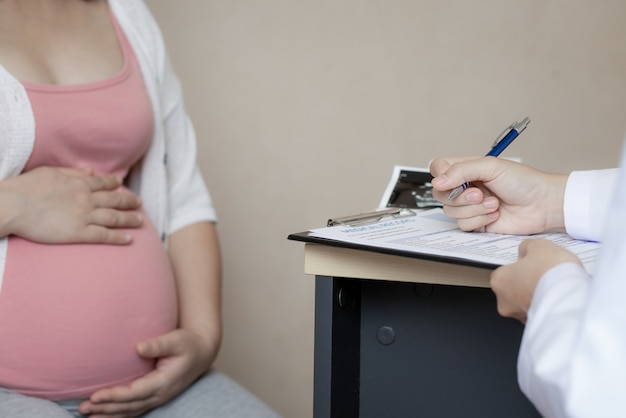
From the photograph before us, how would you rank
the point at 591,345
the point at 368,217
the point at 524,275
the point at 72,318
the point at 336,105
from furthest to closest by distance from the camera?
the point at 336,105 < the point at 72,318 < the point at 368,217 < the point at 524,275 < the point at 591,345

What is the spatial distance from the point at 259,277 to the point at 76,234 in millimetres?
967

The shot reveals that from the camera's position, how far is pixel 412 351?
83cm

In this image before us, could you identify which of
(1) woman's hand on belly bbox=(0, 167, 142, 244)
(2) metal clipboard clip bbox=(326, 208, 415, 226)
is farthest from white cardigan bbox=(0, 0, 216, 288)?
Answer: (2) metal clipboard clip bbox=(326, 208, 415, 226)

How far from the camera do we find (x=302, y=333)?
6.27 feet

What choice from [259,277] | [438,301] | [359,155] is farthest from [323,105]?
[438,301]

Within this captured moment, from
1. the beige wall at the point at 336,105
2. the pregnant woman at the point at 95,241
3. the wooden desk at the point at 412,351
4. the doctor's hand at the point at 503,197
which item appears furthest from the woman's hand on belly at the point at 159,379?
the beige wall at the point at 336,105

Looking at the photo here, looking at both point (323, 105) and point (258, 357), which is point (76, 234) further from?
point (258, 357)

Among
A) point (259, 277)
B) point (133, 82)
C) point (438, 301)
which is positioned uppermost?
point (133, 82)

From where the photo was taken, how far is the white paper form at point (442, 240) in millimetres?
621

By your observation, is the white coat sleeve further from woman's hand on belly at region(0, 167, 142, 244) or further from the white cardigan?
the white cardigan

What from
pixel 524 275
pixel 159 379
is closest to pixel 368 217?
pixel 524 275

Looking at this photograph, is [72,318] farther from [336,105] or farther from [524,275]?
[336,105]

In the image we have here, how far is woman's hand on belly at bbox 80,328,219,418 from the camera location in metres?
0.96

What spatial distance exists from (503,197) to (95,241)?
58cm
